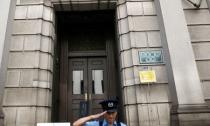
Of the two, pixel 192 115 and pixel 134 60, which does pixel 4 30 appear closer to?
pixel 134 60

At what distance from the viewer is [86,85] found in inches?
353

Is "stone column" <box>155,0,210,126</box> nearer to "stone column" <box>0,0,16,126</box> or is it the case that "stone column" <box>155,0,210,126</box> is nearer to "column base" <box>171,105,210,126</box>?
"column base" <box>171,105,210,126</box>

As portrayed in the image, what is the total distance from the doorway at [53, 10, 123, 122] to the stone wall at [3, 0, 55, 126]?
1.17m

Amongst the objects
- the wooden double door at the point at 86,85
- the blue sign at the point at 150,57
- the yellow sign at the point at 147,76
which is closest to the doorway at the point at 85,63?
the wooden double door at the point at 86,85

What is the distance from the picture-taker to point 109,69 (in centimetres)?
909

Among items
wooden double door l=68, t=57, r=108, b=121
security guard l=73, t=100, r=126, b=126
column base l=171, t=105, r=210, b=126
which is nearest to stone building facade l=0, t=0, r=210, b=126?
column base l=171, t=105, r=210, b=126

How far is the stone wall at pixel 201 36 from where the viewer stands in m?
6.98

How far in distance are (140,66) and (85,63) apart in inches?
110

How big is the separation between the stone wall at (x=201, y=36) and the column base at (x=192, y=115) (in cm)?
54

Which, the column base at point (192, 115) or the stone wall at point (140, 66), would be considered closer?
the column base at point (192, 115)

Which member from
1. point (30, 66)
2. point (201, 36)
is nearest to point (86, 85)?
point (30, 66)

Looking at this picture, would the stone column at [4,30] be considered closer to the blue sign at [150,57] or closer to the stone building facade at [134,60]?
the stone building facade at [134,60]

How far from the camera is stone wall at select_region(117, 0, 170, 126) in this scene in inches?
265

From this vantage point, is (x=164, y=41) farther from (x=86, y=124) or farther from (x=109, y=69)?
(x=86, y=124)
